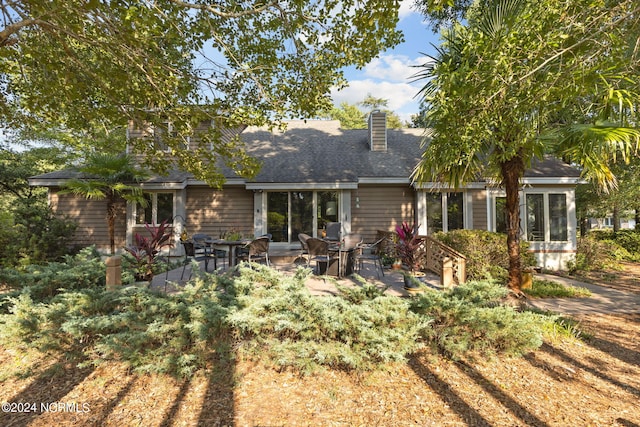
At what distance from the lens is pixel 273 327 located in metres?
3.70

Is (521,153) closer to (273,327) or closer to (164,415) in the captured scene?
(273,327)

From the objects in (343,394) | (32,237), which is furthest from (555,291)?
(32,237)

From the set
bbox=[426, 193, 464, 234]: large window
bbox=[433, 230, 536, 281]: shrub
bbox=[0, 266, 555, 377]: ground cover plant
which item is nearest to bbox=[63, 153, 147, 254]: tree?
bbox=[0, 266, 555, 377]: ground cover plant

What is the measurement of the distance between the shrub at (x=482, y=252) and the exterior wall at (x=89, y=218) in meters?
11.1

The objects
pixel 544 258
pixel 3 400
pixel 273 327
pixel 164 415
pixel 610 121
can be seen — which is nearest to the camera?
pixel 164 415

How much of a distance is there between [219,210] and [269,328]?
8.16 metres

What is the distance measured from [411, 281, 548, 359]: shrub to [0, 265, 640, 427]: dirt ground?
Answer: 17cm

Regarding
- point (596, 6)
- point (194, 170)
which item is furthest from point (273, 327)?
point (596, 6)

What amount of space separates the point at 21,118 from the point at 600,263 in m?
16.6

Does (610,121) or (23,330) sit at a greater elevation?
(610,121)

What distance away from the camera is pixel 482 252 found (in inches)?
298

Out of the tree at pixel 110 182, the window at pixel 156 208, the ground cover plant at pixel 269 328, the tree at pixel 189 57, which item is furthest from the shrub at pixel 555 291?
the tree at pixel 110 182

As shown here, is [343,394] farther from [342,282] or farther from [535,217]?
[535,217]

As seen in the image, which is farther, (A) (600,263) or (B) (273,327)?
(A) (600,263)
